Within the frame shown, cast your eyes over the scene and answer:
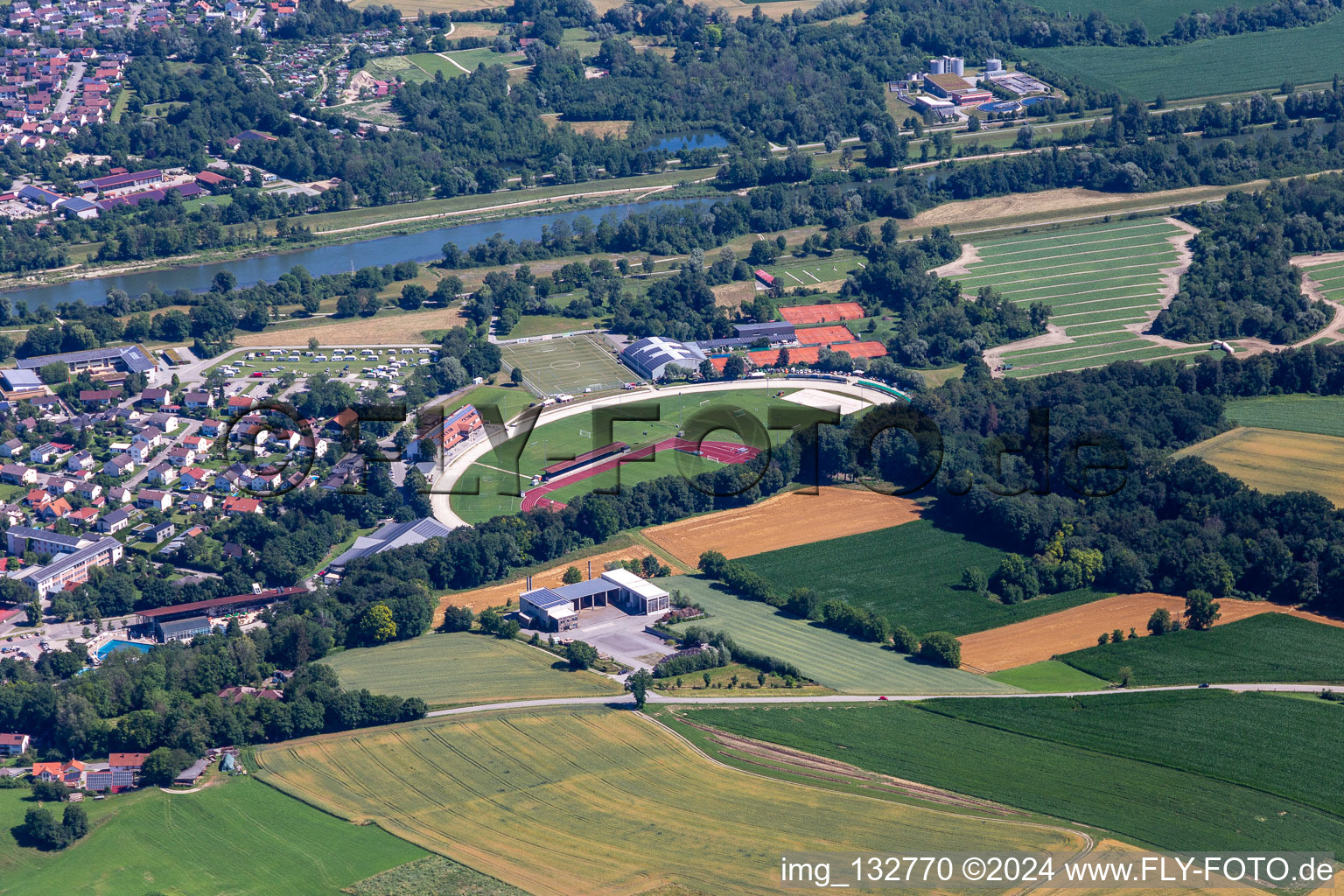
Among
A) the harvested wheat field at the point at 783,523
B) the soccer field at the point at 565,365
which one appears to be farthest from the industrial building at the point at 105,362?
the harvested wheat field at the point at 783,523

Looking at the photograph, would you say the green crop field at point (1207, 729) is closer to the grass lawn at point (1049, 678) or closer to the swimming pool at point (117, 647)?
the grass lawn at point (1049, 678)

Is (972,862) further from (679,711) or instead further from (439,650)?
(439,650)

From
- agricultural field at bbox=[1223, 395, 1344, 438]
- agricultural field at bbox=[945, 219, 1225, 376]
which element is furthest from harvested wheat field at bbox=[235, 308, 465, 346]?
agricultural field at bbox=[1223, 395, 1344, 438]

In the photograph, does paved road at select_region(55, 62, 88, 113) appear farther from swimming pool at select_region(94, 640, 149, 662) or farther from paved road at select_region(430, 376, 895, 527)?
swimming pool at select_region(94, 640, 149, 662)

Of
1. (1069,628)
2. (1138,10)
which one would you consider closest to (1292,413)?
(1069,628)

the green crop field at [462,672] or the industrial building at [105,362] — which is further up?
the industrial building at [105,362]

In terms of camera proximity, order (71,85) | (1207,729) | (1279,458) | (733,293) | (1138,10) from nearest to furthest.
A: (1207,729) < (1279,458) < (733,293) < (71,85) < (1138,10)

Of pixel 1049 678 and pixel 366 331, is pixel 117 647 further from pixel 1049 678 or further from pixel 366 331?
pixel 366 331
